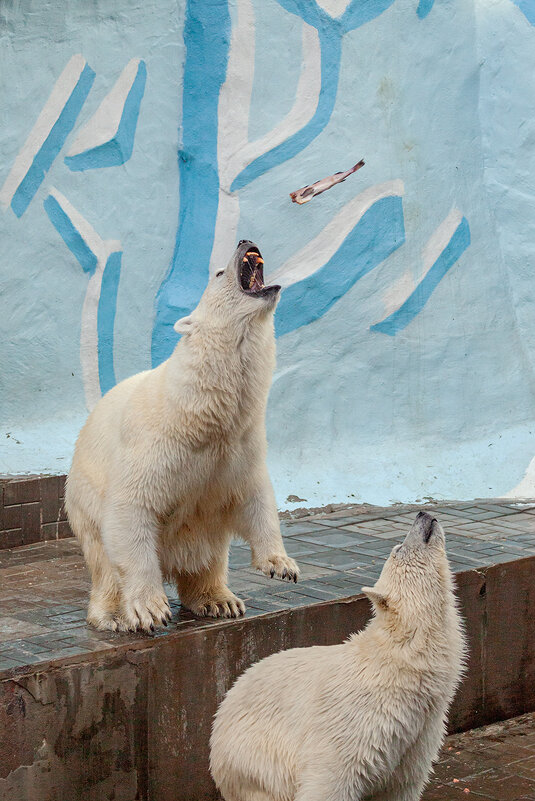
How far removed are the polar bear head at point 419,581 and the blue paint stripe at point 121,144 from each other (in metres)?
4.73

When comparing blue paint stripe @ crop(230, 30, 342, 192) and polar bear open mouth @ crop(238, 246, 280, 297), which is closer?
polar bear open mouth @ crop(238, 246, 280, 297)

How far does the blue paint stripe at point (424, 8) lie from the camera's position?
757 centimetres

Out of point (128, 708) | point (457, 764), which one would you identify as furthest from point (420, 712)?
point (457, 764)

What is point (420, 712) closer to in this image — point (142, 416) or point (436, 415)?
point (142, 416)

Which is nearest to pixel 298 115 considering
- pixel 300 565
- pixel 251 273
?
pixel 300 565

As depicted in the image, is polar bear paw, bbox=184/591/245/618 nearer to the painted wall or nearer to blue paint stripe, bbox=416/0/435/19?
the painted wall

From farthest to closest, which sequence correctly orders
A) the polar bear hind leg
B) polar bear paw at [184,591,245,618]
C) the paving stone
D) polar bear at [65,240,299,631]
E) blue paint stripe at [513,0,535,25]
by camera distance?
blue paint stripe at [513,0,535,25] → the paving stone → polar bear paw at [184,591,245,618] → the polar bear hind leg → polar bear at [65,240,299,631]

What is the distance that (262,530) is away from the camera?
3.92 metres

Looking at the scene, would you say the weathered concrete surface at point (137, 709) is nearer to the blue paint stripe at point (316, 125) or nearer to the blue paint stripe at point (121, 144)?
the blue paint stripe at point (316, 125)

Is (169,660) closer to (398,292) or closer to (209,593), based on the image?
(209,593)

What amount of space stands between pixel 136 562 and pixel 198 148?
13.3 ft

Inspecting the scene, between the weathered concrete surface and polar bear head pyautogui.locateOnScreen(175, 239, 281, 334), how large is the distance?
1180mm

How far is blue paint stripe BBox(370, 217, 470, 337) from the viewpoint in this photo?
24.8ft

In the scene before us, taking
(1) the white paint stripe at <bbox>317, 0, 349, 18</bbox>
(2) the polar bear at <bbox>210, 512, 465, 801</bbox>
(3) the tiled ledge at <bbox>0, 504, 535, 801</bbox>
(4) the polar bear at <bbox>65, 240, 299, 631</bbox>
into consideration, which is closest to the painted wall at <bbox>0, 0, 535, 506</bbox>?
(1) the white paint stripe at <bbox>317, 0, 349, 18</bbox>
